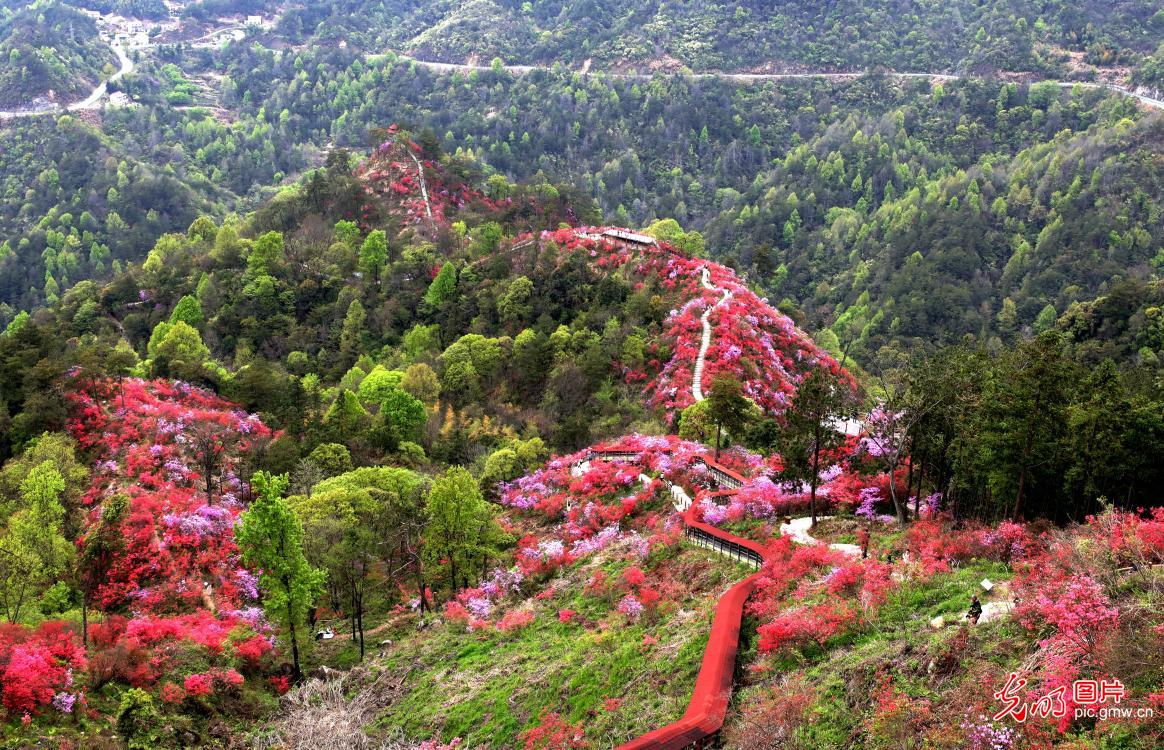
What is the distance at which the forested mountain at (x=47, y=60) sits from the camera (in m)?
165

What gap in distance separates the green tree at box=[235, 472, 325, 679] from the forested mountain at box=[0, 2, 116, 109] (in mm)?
172043

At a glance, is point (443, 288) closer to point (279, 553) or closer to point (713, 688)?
point (279, 553)

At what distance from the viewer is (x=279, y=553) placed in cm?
2827

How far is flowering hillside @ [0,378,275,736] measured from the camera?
23.8 metres

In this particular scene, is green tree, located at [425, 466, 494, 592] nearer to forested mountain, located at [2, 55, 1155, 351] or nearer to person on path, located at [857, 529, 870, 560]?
person on path, located at [857, 529, 870, 560]

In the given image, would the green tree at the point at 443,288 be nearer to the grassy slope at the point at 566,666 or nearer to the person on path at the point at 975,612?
the grassy slope at the point at 566,666

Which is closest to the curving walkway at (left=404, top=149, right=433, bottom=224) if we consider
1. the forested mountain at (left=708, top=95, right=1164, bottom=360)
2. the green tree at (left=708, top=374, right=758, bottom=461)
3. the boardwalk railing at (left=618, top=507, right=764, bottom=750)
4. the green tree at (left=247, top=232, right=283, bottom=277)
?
the green tree at (left=247, top=232, right=283, bottom=277)

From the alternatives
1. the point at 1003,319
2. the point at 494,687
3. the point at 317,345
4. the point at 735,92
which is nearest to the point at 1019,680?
the point at 494,687

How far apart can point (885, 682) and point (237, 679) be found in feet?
62.5

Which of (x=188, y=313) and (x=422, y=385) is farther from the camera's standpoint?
(x=188, y=313)

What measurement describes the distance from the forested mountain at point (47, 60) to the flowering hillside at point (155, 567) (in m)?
150

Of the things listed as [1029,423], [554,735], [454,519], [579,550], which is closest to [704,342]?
[579,550]

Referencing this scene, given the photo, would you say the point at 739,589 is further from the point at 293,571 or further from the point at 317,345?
the point at 317,345

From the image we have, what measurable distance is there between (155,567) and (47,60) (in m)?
180
